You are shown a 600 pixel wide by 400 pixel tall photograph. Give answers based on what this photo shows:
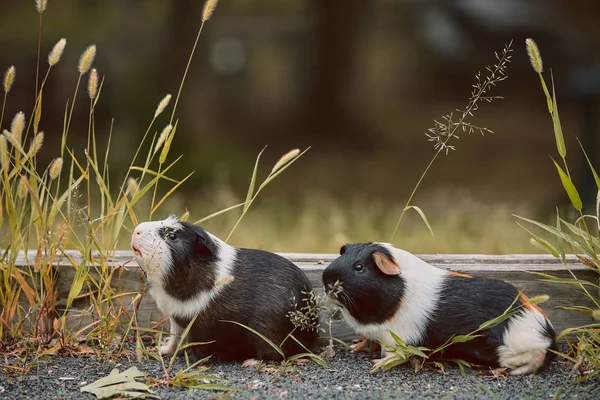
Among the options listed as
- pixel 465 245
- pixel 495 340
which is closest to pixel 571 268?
pixel 495 340

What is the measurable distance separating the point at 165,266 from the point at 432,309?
44.9 inches

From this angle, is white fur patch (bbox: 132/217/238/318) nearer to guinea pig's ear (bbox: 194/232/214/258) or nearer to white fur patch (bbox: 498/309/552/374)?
guinea pig's ear (bbox: 194/232/214/258)

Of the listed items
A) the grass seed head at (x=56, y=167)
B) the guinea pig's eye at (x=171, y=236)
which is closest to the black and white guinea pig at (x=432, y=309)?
the guinea pig's eye at (x=171, y=236)

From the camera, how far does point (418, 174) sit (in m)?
7.95

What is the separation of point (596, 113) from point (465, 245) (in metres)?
3.08

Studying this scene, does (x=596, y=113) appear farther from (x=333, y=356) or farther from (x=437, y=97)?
(x=333, y=356)

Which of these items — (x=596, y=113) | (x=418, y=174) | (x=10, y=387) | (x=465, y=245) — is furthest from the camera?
(x=418, y=174)

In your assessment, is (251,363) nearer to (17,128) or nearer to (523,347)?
(523,347)

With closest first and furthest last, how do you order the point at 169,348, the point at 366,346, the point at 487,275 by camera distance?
the point at 169,348 → the point at 366,346 → the point at 487,275

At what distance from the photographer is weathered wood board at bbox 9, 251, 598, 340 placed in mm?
3730

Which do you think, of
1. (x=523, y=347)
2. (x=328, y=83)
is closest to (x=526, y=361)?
(x=523, y=347)

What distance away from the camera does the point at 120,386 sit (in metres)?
3.01

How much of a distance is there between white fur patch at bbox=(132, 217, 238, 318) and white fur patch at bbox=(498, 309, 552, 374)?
1.19 m

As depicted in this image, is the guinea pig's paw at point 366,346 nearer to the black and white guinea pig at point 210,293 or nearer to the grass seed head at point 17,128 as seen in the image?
the black and white guinea pig at point 210,293
